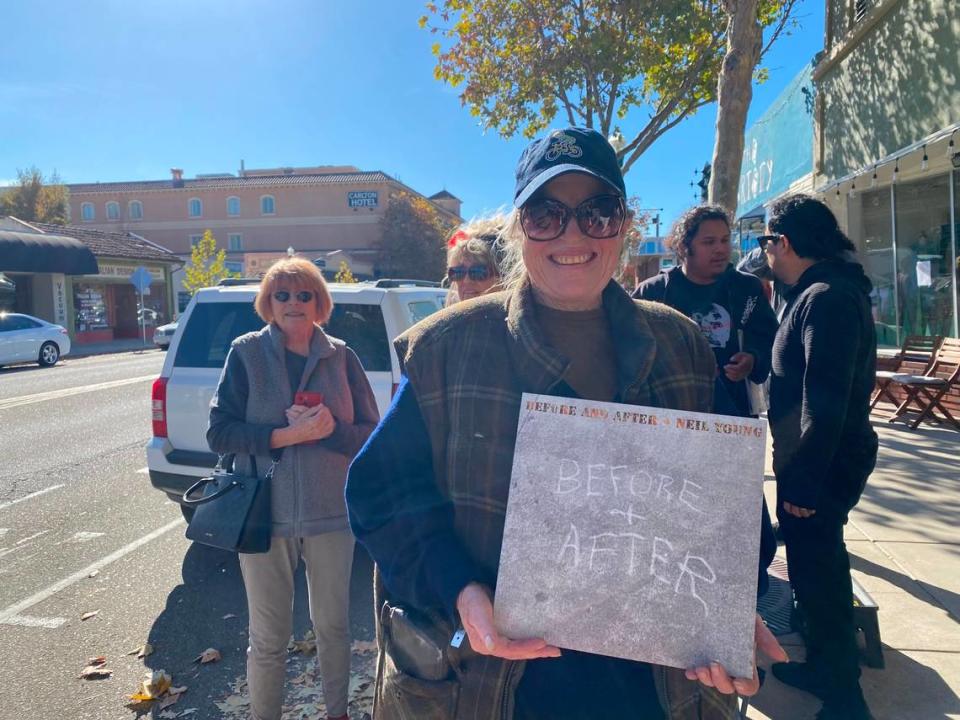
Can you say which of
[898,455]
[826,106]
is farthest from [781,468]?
[826,106]

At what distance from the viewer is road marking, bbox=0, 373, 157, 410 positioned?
443 inches

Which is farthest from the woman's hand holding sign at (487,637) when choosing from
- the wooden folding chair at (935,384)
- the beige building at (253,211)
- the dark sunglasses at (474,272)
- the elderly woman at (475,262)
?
the beige building at (253,211)

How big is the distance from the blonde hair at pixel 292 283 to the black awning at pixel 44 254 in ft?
92.5

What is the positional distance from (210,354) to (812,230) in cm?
389

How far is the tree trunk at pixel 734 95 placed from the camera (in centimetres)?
590

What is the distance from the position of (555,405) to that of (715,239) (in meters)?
2.73

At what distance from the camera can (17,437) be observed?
28.9ft

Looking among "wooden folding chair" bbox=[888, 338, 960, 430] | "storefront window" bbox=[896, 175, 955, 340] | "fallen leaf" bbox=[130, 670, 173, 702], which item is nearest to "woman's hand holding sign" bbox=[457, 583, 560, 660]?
"fallen leaf" bbox=[130, 670, 173, 702]

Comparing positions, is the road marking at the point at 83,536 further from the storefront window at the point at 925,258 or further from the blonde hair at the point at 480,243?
the storefront window at the point at 925,258

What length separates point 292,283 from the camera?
289 cm

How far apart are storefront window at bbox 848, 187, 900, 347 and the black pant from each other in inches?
354

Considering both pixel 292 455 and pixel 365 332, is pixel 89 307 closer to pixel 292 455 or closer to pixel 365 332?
pixel 365 332

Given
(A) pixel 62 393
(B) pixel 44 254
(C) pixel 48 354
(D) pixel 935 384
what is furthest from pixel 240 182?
(D) pixel 935 384

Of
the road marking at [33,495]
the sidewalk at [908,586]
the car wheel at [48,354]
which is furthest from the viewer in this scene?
the car wheel at [48,354]
